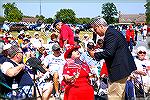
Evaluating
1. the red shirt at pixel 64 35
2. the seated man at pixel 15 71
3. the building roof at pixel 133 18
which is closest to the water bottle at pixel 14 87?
the seated man at pixel 15 71

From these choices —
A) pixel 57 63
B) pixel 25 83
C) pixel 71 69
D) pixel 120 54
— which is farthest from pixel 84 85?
pixel 57 63

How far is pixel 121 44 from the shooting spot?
6.02m

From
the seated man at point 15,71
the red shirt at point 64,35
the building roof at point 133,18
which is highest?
the building roof at point 133,18

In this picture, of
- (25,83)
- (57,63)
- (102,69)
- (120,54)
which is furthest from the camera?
(57,63)

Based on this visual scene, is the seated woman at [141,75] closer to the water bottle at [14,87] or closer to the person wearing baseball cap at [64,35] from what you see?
the water bottle at [14,87]

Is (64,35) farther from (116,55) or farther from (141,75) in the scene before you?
(116,55)

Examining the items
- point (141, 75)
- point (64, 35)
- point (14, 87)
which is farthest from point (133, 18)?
point (14, 87)

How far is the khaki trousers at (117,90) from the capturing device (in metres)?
6.14

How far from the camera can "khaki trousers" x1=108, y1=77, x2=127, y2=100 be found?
614 centimetres

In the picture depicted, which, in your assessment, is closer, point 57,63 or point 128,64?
point 128,64

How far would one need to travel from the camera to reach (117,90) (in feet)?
20.2

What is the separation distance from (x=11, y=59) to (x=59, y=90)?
2.59m

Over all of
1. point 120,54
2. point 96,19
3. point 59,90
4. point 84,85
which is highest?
point 96,19

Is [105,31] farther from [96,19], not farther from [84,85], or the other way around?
[84,85]
